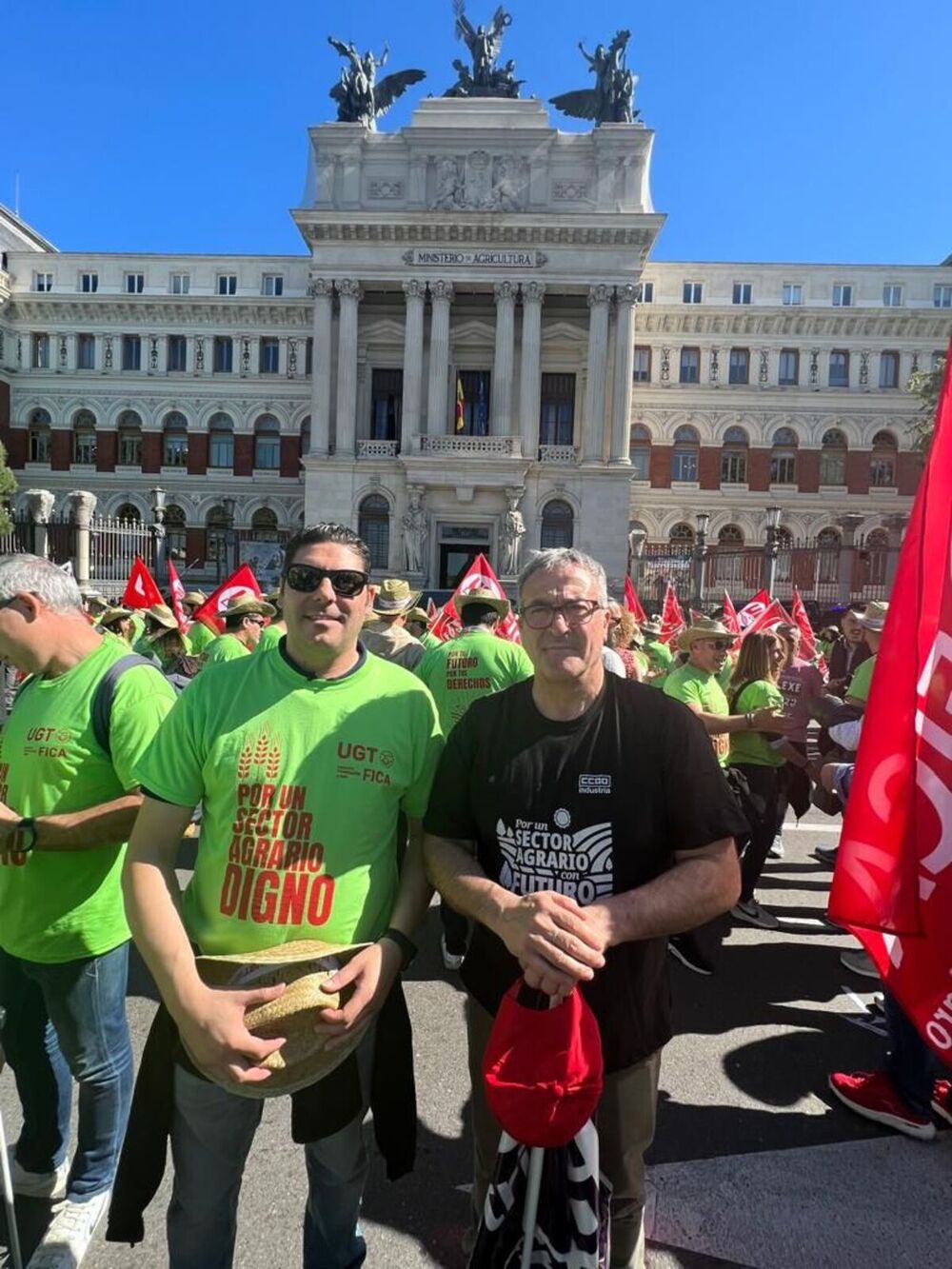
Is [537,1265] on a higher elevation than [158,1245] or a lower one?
higher

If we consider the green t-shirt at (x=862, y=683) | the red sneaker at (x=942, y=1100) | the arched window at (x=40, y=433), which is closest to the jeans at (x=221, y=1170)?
the red sneaker at (x=942, y=1100)

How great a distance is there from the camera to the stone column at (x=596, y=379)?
32.0m

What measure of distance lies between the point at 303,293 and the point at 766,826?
39797 mm

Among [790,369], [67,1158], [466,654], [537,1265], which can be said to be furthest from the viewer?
[790,369]

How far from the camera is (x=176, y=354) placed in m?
38.9

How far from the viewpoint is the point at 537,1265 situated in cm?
184

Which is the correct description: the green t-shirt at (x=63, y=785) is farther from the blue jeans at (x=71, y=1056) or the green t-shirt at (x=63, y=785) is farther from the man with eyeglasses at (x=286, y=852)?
the man with eyeglasses at (x=286, y=852)

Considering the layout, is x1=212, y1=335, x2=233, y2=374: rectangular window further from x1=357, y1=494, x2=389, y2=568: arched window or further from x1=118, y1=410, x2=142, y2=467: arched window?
x1=357, y1=494, x2=389, y2=568: arched window

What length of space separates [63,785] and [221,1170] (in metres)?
1.15

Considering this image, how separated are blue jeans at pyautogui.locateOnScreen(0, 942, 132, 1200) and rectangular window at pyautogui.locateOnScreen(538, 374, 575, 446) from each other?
1359 inches

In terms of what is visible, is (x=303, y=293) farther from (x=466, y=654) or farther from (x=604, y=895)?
(x=604, y=895)

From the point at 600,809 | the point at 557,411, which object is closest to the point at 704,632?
the point at 600,809

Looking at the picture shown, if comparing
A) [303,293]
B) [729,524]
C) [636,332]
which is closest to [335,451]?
[303,293]

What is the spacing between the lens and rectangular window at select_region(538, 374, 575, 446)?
116 ft
